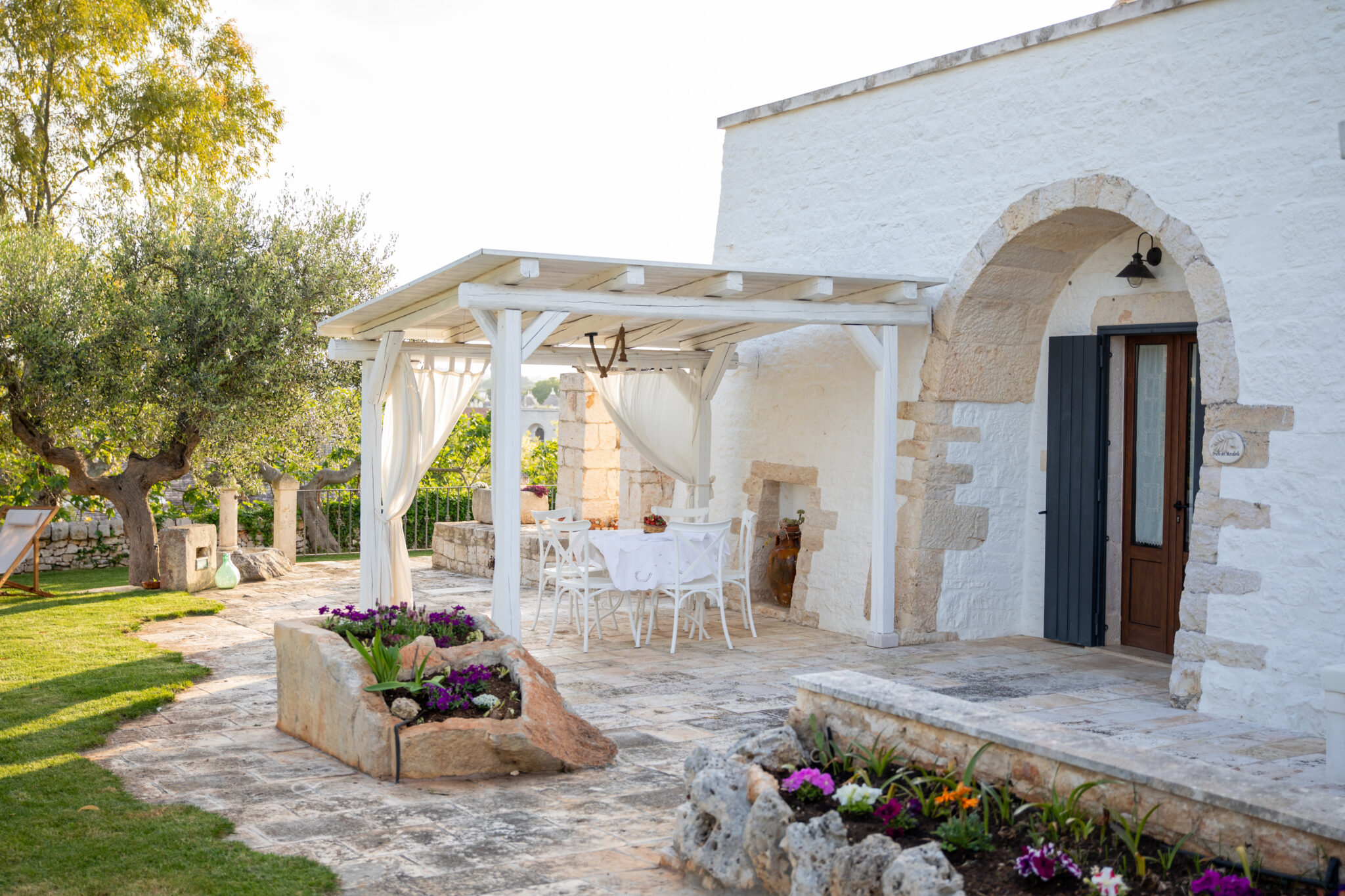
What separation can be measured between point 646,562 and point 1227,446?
3.32m

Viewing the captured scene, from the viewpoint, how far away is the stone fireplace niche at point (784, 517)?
26.8 feet

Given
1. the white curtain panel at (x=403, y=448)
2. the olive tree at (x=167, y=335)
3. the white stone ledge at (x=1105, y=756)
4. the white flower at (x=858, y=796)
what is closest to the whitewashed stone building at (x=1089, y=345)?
the white curtain panel at (x=403, y=448)

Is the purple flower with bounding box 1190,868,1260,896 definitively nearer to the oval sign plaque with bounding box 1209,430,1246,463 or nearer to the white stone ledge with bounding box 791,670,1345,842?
the white stone ledge with bounding box 791,670,1345,842

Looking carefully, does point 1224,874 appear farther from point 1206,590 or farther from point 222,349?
point 222,349

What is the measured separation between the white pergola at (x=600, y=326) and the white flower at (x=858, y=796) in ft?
10.2

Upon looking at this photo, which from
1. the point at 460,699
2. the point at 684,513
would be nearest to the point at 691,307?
the point at 684,513

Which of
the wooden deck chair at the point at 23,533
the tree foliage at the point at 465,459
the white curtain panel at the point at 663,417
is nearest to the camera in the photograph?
the white curtain panel at the point at 663,417

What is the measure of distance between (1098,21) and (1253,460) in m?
2.65

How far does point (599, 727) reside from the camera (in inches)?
201

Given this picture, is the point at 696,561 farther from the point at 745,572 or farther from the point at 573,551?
the point at 573,551

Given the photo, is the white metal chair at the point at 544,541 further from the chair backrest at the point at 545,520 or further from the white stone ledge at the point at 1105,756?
the white stone ledge at the point at 1105,756

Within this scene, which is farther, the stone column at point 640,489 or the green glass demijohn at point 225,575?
the stone column at point 640,489

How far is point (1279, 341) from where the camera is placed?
5.34 m

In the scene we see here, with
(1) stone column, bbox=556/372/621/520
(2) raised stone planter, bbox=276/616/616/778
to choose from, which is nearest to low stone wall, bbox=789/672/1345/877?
(2) raised stone planter, bbox=276/616/616/778
